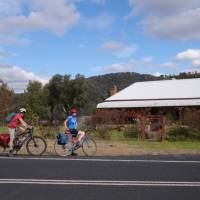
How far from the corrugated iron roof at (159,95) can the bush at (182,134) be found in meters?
20.8

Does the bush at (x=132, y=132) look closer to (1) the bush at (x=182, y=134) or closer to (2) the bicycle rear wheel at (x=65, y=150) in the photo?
(1) the bush at (x=182, y=134)

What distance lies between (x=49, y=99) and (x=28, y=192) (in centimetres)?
6241

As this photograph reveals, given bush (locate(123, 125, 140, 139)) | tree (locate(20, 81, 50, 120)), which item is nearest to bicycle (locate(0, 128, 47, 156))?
bush (locate(123, 125, 140, 139))

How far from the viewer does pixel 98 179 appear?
1047cm

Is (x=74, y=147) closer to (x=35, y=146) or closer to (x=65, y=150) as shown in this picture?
(x=65, y=150)

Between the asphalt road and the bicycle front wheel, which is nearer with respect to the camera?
the asphalt road

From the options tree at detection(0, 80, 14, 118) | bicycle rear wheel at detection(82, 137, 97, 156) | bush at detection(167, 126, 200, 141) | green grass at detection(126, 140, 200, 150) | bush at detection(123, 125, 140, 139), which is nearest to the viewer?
bicycle rear wheel at detection(82, 137, 97, 156)

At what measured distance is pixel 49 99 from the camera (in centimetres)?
7106

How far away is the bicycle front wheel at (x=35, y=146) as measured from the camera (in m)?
16.2

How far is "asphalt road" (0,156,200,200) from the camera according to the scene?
8711mm

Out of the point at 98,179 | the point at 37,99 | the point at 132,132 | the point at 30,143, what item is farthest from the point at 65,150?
the point at 37,99

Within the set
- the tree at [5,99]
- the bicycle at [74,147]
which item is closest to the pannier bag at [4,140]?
the bicycle at [74,147]

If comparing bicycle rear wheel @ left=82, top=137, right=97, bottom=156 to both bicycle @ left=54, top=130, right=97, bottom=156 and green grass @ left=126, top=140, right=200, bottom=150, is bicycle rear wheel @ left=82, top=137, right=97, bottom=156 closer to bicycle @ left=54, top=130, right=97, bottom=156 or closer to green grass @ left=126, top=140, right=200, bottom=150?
bicycle @ left=54, top=130, right=97, bottom=156

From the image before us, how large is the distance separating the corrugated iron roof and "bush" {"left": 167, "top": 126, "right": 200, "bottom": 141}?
20.8 meters
